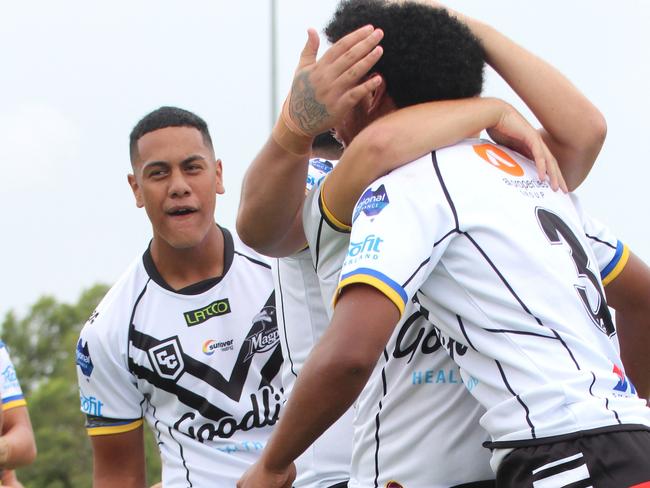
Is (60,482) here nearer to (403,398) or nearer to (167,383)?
(167,383)

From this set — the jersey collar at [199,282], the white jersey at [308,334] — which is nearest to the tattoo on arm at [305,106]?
the white jersey at [308,334]

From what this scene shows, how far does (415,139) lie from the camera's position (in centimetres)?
308

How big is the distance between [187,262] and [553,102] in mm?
2498

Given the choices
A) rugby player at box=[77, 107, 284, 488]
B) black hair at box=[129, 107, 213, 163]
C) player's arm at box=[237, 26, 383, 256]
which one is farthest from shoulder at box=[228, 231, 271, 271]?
player's arm at box=[237, 26, 383, 256]

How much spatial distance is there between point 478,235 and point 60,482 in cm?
2965

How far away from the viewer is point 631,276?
370 centimetres

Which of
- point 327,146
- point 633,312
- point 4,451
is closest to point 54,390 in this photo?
point 4,451

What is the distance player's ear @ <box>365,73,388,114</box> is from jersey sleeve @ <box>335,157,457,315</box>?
1.08 feet

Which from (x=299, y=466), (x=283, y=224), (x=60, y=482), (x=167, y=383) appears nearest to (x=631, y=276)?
(x=283, y=224)

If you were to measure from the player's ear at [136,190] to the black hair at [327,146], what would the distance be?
1311mm

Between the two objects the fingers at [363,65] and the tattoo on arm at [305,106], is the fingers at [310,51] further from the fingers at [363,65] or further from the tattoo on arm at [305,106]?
the fingers at [363,65]

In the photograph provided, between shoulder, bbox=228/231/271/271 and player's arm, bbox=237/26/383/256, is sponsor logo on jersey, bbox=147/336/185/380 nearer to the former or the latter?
shoulder, bbox=228/231/271/271

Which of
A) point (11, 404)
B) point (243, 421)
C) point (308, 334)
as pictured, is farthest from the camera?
point (11, 404)

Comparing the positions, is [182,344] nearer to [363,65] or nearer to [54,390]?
[363,65]
